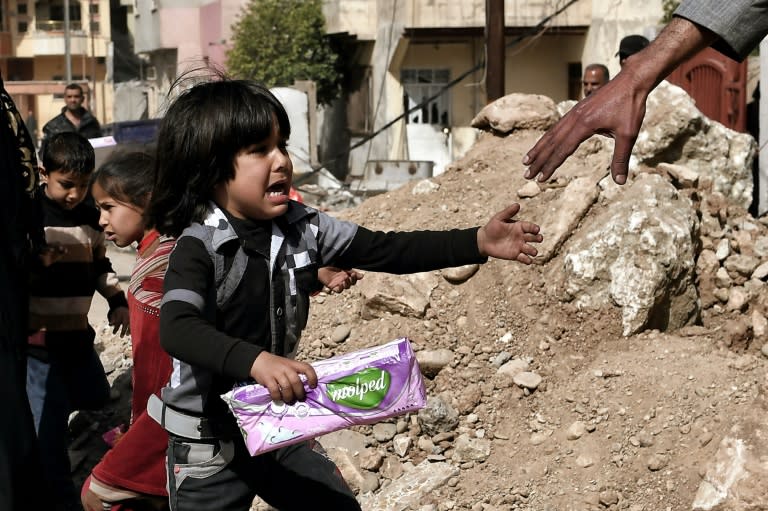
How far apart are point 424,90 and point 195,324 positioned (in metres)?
20.9

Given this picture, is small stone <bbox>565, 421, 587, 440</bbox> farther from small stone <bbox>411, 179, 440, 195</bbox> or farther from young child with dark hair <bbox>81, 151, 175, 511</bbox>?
small stone <bbox>411, 179, 440, 195</bbox>

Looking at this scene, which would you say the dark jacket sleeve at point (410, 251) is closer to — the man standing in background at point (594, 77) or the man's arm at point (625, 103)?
the man's arm at point (625, 103)

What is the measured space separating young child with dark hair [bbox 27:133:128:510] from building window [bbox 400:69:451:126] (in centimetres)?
1849

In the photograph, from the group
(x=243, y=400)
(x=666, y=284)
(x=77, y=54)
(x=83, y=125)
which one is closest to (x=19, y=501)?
(x=243, y=400)

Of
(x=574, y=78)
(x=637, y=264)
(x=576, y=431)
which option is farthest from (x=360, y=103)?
(x=576, y=431)

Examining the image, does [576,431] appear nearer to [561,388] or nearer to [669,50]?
[561,388]

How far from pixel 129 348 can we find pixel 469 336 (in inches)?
85.9

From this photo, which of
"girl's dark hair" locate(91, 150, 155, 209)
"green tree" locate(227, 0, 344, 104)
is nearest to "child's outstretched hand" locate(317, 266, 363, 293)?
"girl's dark hair" locate(91, 150, 155, 209)

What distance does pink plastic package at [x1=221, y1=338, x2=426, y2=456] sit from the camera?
95.0 inches

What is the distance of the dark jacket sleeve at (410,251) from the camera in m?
2.81

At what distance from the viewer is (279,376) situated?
7.61ft

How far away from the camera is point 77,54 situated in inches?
1940

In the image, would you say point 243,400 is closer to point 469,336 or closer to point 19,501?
point 19,501

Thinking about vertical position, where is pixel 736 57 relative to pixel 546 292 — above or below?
above
